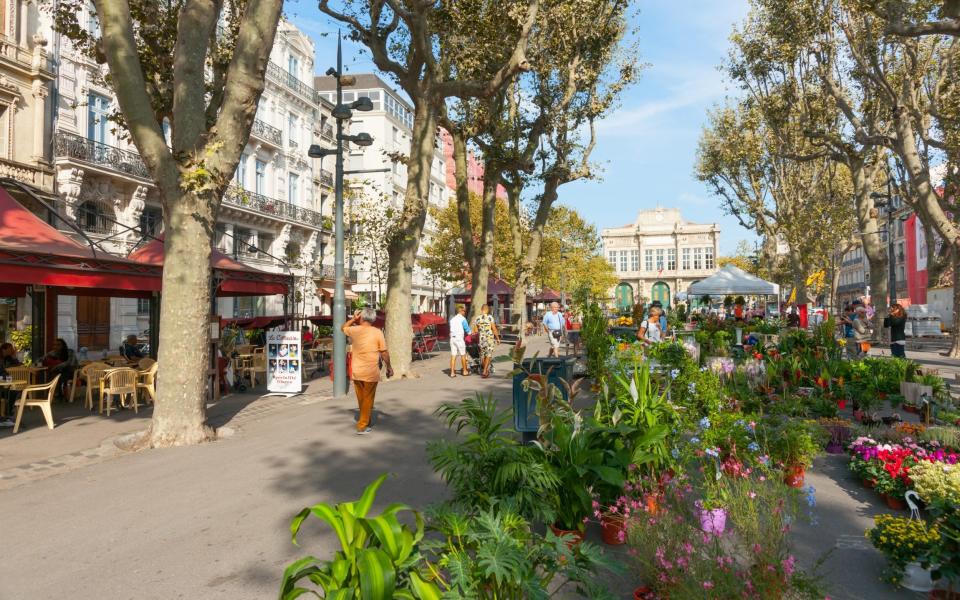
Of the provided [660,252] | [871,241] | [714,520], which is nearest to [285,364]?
[714,520]

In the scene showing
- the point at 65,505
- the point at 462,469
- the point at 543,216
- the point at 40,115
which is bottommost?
the point at 65,505

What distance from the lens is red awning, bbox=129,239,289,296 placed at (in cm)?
1147

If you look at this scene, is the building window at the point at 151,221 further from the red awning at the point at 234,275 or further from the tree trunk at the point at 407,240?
the tree trunk at the point at 407,240

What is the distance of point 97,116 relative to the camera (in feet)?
72.0

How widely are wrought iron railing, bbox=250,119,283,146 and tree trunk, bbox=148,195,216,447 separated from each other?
2502 centimetres

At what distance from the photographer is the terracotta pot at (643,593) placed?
3.15m

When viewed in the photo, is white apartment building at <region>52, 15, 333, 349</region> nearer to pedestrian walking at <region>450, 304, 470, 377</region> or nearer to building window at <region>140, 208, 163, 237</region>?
building window at <region>140, 208, 163, 237</region>

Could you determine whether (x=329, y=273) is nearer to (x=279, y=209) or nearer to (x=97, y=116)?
(x=279, y=209)

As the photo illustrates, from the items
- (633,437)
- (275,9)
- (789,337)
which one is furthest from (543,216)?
(633,437)

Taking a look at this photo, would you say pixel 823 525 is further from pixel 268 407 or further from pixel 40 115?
pixel 40 115

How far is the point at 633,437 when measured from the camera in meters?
4.51

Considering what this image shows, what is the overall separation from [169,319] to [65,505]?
8.48 feet

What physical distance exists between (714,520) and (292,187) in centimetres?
3440

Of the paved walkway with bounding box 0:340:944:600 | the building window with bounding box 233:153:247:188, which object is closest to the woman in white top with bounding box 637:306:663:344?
the paved walkway with bounding box 0:340:944:600
